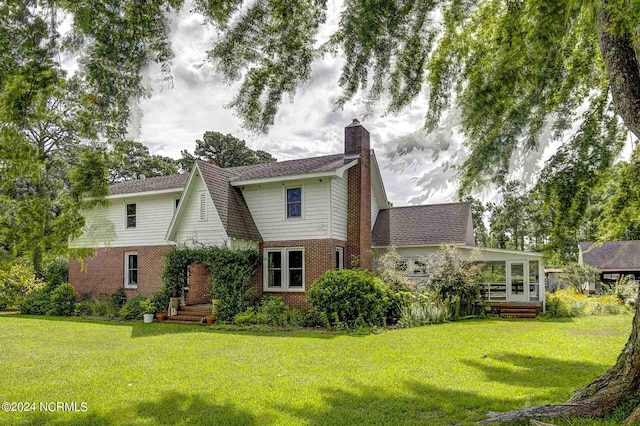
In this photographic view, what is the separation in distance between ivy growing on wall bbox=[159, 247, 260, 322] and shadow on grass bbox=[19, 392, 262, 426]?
10.0 m

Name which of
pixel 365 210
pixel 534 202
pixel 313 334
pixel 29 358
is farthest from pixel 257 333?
pixel 534 202

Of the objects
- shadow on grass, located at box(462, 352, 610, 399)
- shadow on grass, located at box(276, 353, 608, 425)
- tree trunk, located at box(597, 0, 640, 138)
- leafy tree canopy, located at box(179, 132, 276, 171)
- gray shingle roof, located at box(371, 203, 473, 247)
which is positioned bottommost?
shadow on grass, located at box(462, 352, 610, 399)

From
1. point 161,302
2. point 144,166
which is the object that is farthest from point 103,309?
point 144,166

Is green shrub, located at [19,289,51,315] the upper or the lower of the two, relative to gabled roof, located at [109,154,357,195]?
lower

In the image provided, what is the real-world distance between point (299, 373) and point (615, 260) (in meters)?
32.6

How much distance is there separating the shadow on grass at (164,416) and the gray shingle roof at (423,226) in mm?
15006

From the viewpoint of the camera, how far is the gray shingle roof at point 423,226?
2027 cm

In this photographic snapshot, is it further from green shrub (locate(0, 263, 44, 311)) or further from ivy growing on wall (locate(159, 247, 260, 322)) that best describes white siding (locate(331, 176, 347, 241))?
green shrub (locate(0, 263, 44, 311))

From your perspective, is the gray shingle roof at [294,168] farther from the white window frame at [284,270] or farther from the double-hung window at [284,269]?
the double-hung window at [284,269]

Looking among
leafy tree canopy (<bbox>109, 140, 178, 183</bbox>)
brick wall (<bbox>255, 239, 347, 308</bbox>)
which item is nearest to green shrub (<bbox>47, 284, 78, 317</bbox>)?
brick wall (<bbox>255, 239, 347, 308</bbox>)

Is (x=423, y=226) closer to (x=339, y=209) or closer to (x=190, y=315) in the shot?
(x=339, y=209)

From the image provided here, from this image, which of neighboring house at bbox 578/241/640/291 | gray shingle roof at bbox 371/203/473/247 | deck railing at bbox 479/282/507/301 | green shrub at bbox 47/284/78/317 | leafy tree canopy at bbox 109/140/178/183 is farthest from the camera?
leafy tree canopy at bbox 109/140/178/183

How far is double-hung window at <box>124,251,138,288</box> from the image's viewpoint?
69.6 ft

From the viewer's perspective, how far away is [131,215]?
21.6 metres
